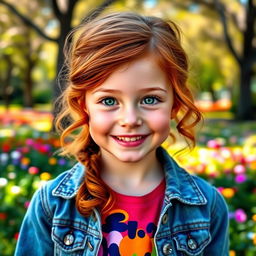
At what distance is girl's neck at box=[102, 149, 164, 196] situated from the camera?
151cm

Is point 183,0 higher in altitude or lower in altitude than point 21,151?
lower

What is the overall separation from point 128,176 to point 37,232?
14.2 inches

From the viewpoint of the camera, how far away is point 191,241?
4.98 ft

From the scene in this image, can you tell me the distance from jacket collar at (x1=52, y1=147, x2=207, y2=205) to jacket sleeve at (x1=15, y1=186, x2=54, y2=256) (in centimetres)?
7

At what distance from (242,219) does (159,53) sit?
2.04 m

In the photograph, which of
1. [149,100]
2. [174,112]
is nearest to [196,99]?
[174,112]

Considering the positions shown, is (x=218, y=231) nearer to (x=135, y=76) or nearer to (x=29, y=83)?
(x=135, y=76)

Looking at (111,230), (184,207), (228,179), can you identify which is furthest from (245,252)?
(111,230)

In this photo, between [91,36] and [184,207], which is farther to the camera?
[184,207]

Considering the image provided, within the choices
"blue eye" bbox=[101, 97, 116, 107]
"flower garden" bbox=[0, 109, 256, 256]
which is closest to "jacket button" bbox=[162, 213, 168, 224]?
"blue eye" bbox=[101, 97, 116, 107]

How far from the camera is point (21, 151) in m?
4.93

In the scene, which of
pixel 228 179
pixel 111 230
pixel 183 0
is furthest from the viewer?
pixel 183 0

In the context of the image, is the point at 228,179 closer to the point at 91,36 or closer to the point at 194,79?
the point at 194,79

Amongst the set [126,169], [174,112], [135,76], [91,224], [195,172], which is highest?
[135,76]
